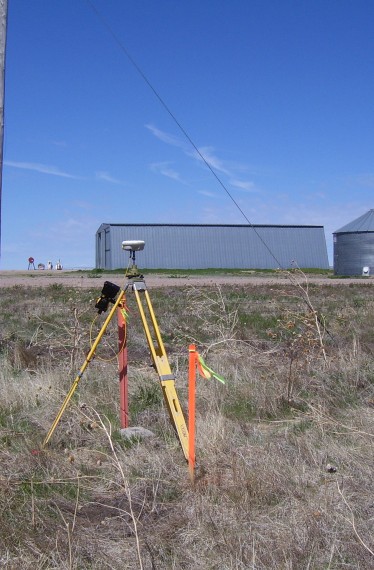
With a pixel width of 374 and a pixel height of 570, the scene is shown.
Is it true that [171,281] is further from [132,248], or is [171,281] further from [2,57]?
[132,248]

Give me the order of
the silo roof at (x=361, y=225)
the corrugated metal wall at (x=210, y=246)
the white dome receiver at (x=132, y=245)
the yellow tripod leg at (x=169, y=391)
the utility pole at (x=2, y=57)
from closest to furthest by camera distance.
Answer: the yellow tripod leg at (x=169, y=391) < the white dome receiver at (x=132, y=245) < the utility pole at (x=2, y=57) < the silo roof at (x=361, y=225) < the corrugated metal wall at (x=210, y=246)

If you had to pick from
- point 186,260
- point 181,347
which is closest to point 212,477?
point 181,347

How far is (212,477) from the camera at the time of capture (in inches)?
188

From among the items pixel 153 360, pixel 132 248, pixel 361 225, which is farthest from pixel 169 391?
pixel 361 225

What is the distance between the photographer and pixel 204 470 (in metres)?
4.99

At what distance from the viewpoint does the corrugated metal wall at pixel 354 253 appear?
158ft

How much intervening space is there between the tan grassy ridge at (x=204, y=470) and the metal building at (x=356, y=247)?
133ft

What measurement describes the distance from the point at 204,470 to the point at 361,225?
45856 mm

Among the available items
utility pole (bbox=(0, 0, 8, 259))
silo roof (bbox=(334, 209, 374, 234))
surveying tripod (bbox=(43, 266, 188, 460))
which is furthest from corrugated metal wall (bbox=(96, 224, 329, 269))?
surveying tripod (bbox=(43, 266, 188, 460))

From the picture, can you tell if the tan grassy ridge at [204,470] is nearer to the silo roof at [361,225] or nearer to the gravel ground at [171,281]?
the gravel ground at [171,281]

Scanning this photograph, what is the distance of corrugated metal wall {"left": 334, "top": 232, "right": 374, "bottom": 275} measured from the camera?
48.1 metres

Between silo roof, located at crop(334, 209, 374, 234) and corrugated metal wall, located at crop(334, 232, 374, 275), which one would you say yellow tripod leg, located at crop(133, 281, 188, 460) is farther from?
silo roof, located at crop(334, 209, 374, 234)

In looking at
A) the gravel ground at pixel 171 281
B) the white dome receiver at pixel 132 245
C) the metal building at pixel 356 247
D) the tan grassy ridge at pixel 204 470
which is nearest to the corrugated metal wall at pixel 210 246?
the metal building at pixel 356 247

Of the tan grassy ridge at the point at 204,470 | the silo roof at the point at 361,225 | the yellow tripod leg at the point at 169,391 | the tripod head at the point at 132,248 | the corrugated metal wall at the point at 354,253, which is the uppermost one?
the silo roof at the point at 361,225
